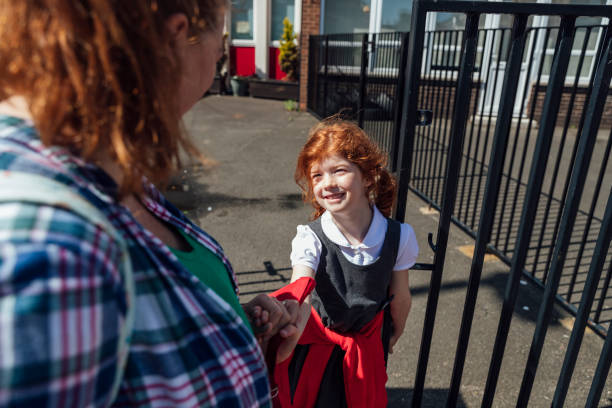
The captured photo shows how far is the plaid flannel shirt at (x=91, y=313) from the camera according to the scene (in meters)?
0.50

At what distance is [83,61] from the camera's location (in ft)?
1.96

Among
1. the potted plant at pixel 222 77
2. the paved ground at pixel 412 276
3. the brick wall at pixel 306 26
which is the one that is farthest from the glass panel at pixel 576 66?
the potted plant at pixel 222 77

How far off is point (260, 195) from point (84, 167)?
496cm

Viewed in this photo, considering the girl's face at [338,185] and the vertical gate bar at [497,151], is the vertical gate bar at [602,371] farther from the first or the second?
the girl's face at [338,185]

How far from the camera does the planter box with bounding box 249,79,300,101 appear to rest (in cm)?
1262

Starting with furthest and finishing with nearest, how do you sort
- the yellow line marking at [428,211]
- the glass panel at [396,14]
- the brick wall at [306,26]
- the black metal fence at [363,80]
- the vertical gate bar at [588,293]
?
the glass panel at [396,14], the brick wall at [306,26], the black metal fence at [363,80], the yellow line marking at [428,211], the vertical gate bar at [588,293]

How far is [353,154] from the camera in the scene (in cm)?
182

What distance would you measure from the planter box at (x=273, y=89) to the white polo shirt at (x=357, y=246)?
11104mm

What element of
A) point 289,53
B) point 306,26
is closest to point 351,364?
point 306,26

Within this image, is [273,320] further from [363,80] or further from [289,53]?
[289,53]

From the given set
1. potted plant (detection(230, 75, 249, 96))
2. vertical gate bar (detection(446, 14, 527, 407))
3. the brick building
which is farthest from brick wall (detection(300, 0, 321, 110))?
vertical gate bar (detection(446, 14, 527, 407))

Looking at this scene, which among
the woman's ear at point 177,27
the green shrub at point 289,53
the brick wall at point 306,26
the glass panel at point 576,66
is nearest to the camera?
the woman's ear at point 177,27

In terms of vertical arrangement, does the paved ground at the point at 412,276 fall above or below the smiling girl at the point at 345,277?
below

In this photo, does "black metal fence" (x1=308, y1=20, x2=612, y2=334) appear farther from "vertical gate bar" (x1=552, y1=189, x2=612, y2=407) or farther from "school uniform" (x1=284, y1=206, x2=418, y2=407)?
"vertical gate bar" (x1=552, y1=189, x2=612, y2=407)
